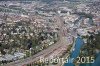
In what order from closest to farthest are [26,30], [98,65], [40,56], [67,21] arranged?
[98,65] → [40,56] → [26,30] → [67,21]

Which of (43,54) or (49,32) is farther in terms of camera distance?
(49,32)

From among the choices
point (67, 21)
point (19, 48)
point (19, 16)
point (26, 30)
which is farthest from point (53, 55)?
point (19, 16)

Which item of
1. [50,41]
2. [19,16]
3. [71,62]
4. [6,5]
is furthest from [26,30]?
[6,5]

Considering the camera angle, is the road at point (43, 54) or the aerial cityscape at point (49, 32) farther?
the aerial cityscape at point (49, 32)

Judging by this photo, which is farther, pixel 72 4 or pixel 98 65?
pixel 72 4

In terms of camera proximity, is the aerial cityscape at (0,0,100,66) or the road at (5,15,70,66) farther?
the aerial cityscape at (0,0,100,66)

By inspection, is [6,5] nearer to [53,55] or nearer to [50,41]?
[50,41]

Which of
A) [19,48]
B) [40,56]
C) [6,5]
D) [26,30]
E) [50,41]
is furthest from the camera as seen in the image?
[6,5]
